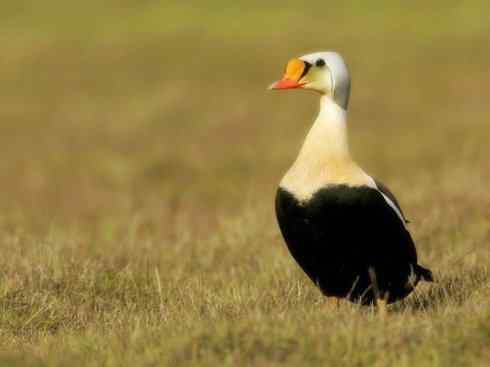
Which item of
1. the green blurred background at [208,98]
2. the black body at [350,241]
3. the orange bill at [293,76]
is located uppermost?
the orange bill at [293,76]

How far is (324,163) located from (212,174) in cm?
842

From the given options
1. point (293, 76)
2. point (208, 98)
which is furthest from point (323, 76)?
point (208, 98)

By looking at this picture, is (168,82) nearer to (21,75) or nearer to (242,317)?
(21,75)

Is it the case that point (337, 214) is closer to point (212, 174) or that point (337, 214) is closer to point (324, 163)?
point (324, 163)

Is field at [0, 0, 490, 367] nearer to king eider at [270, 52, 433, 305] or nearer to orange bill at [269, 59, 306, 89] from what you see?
king eider at [270, 52, 433, 305]

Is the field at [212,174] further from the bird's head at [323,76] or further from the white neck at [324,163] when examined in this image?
the bird's head at [323,76]

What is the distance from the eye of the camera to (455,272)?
22.2 feet

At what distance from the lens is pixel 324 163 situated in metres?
5.42

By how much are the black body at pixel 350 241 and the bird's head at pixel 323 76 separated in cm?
54

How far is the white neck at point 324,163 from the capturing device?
5363mm

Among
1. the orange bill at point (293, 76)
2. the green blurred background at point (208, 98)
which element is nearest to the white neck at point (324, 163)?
the orange bill at point (293, 76)

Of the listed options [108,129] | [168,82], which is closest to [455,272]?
[108,129]

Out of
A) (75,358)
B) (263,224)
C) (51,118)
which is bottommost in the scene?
(51,118)

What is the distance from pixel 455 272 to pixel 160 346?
271 centimetres
